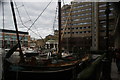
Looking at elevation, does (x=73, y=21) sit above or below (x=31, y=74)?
above

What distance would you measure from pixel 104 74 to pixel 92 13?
51.4 m

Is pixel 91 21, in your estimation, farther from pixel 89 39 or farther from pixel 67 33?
pixel 67 33

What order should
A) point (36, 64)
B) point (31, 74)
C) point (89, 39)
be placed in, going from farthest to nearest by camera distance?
point (89, 39) < point (36, 64) < point (31, 74)

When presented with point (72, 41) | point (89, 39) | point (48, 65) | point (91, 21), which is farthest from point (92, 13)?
point (48, 65)

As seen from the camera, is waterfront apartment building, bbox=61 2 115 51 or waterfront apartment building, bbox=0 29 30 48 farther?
waterfront apartment building, bbox=61 2 115 51

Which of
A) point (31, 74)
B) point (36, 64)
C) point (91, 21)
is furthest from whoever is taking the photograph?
point (91, 21)

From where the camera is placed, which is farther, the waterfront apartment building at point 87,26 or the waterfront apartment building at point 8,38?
the waterfront apartment building at point 87,26

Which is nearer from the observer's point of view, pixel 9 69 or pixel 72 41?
pixel 9 69

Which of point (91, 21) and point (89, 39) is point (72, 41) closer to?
point (89, 39)

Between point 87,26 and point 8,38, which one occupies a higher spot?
point 87,26

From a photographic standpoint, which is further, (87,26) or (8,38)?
(87,26)

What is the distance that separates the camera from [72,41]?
54.6 metres

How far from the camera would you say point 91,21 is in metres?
55.8

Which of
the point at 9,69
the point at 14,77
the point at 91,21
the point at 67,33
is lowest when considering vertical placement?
the point at 14,77
